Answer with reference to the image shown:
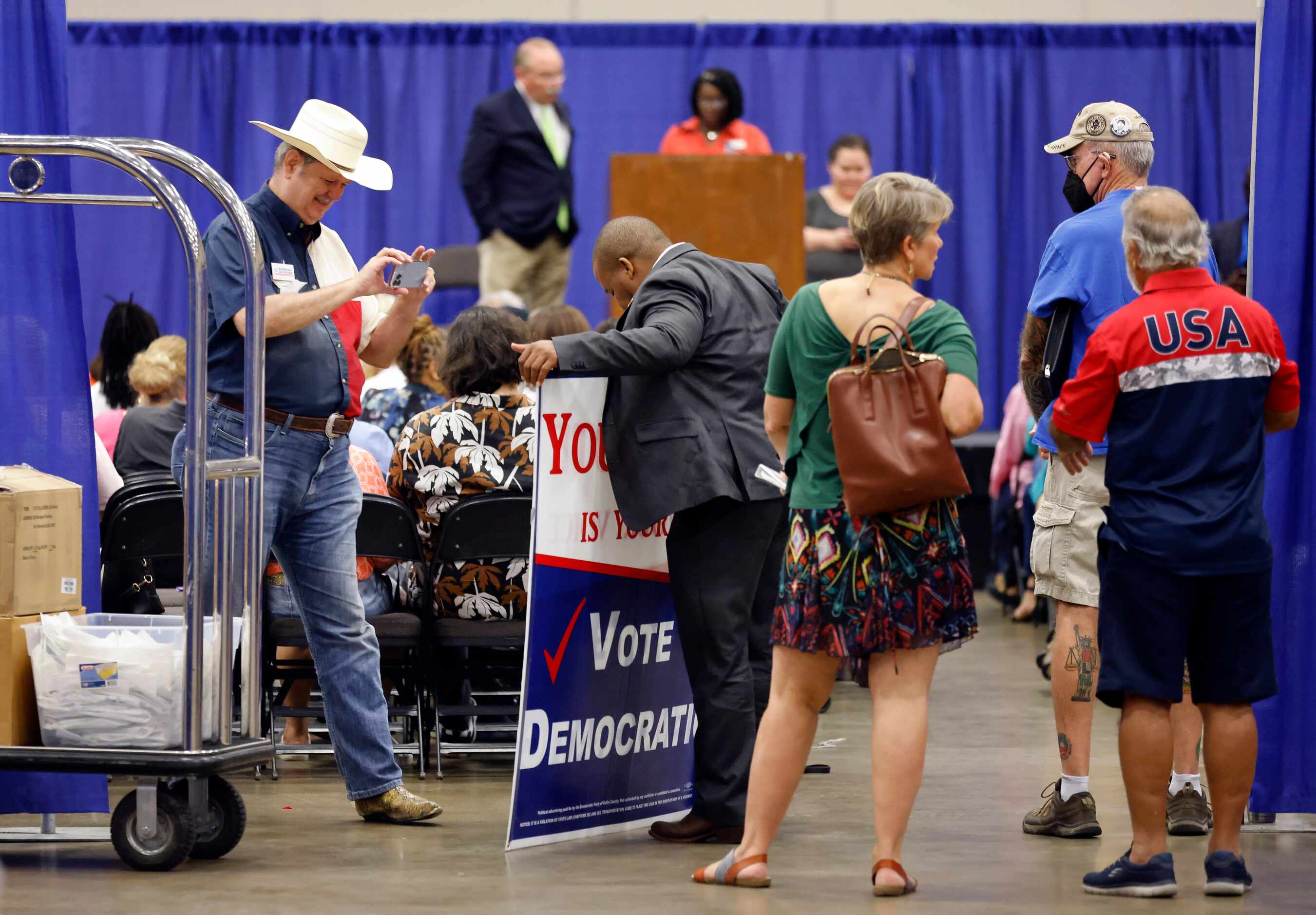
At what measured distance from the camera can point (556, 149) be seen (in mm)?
9625

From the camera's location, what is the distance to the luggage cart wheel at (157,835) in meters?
3.64

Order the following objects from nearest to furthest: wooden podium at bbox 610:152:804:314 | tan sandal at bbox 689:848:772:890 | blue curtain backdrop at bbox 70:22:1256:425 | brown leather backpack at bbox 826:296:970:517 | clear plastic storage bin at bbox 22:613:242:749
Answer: brown leather backpack at bbox 826:296:970:517, tan sandal at bbox 689:848:772:890, clear plastic storage bin at bbox 22:613:242:749, wooden podium at bbox 610:152:804:314, blue curtain backdrop at bbox 70:22:1256:425

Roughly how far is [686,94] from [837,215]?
170 cm

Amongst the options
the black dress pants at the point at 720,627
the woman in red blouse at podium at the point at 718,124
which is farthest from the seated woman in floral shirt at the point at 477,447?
the woman in red blouse at podium at the point at 718,124

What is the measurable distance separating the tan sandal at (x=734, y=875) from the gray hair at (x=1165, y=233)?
1.41 m

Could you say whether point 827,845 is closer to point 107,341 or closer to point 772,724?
point 772,724

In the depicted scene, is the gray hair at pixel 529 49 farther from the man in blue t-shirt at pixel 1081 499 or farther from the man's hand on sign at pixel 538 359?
the man's hand on sign at pixel 538 359

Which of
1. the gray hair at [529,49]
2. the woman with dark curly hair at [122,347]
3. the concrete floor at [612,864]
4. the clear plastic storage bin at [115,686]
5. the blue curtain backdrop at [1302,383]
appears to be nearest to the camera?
the concrete floor at [612,864]

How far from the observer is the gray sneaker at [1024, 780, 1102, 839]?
400 cm

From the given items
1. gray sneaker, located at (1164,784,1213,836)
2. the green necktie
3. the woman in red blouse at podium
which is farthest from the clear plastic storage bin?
the green necktie

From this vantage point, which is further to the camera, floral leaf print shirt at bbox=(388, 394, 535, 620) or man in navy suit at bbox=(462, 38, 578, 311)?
man in navy suit at bbox=(462, 38, 578, 311)

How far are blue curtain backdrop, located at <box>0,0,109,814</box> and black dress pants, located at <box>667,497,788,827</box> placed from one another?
140cm

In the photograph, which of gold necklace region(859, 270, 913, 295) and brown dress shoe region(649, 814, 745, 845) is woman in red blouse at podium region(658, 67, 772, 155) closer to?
brown dress shoe region(649, 814, 745, 845)

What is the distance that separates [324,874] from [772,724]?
99 centimetres
